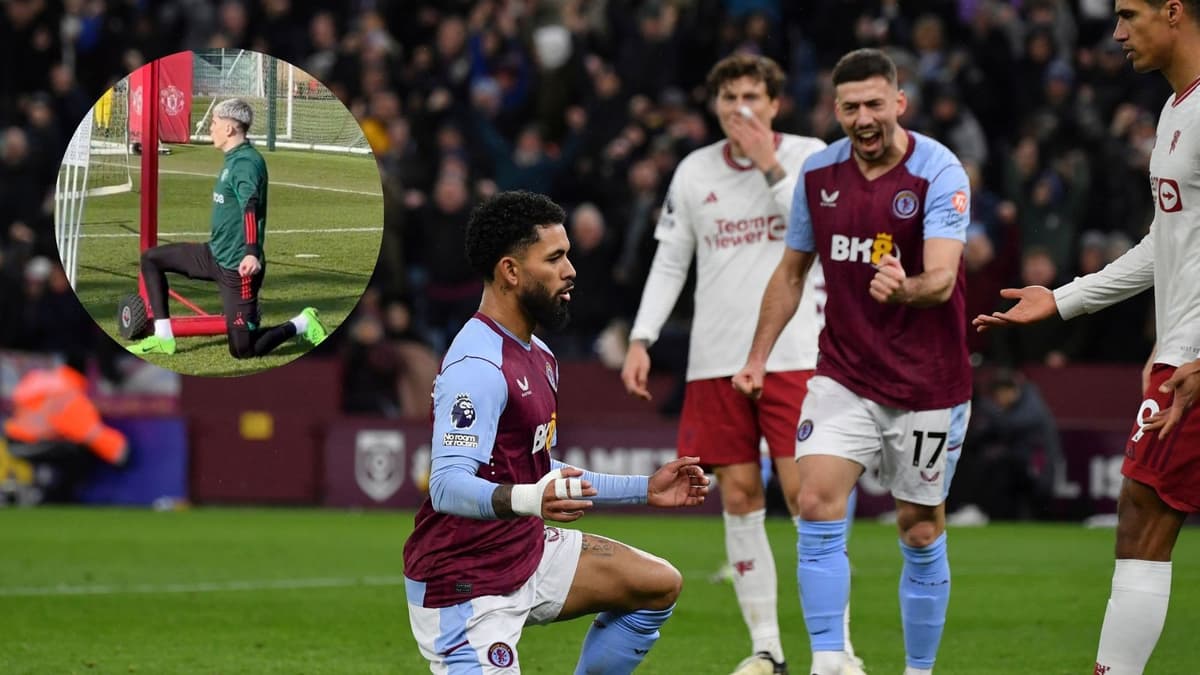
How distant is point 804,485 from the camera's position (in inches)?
293

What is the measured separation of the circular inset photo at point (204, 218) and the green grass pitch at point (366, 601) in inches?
112

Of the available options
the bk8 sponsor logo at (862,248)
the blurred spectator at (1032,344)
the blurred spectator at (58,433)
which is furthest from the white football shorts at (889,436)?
the blurred spectator at (58,433)

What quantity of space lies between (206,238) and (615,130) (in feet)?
44.6

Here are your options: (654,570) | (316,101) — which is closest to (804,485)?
(654,570)

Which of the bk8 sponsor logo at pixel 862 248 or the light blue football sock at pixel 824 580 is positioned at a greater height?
the bk8 sponsor logo at pixel 862 248

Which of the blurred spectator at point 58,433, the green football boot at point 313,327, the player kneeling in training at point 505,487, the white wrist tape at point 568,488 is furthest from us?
the blurred spectator at point 58,433

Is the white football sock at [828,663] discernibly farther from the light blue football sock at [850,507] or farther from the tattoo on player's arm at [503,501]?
the tattoo on player's arm at [503,501]

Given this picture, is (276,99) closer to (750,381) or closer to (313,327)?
(313,327)

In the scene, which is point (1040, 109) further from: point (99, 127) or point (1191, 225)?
point (99, 127)

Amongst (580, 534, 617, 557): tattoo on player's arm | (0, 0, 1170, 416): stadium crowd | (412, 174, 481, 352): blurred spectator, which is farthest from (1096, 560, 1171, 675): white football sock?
(412, 174, 481, 352): blurred spectator

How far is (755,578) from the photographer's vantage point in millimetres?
8531

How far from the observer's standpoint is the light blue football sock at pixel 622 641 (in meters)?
6.44

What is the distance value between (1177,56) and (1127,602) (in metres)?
1.79

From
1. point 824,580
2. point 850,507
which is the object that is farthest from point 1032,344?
point 824,580
